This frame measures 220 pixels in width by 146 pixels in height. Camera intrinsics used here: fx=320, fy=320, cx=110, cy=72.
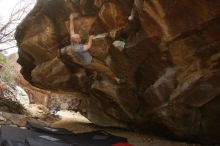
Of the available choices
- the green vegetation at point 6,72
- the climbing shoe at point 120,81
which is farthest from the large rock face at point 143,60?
the green vegetation at point 6,72

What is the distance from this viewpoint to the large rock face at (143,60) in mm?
7477

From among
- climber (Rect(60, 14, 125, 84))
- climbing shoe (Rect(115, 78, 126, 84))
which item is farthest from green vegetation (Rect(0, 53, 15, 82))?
climbing shoe (Rect(115, 78, 126, 84))

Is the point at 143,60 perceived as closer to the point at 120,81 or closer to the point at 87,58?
the point at 120,81

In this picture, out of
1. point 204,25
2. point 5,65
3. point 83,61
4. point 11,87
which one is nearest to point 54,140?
point 83,61

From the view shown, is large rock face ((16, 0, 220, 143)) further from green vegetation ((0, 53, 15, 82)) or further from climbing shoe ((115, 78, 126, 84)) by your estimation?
green vegetation ((0, 53, 15, 82))

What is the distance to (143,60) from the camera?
8.84 m

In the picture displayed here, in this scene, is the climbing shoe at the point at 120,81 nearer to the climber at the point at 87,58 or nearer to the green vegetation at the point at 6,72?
the climber at the point at 87,58

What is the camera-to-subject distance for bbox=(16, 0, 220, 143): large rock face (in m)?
7.48

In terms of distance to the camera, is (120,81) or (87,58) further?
(120,81)

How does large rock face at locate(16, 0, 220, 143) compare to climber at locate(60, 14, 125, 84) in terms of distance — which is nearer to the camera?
large rock face at locate(16, 0, 220, 143)

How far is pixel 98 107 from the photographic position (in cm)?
1177

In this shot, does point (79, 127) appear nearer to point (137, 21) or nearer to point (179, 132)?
point (179, 132)

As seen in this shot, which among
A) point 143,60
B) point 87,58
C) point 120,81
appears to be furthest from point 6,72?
point 143,60

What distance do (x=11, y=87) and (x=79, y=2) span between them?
8.50 metres
